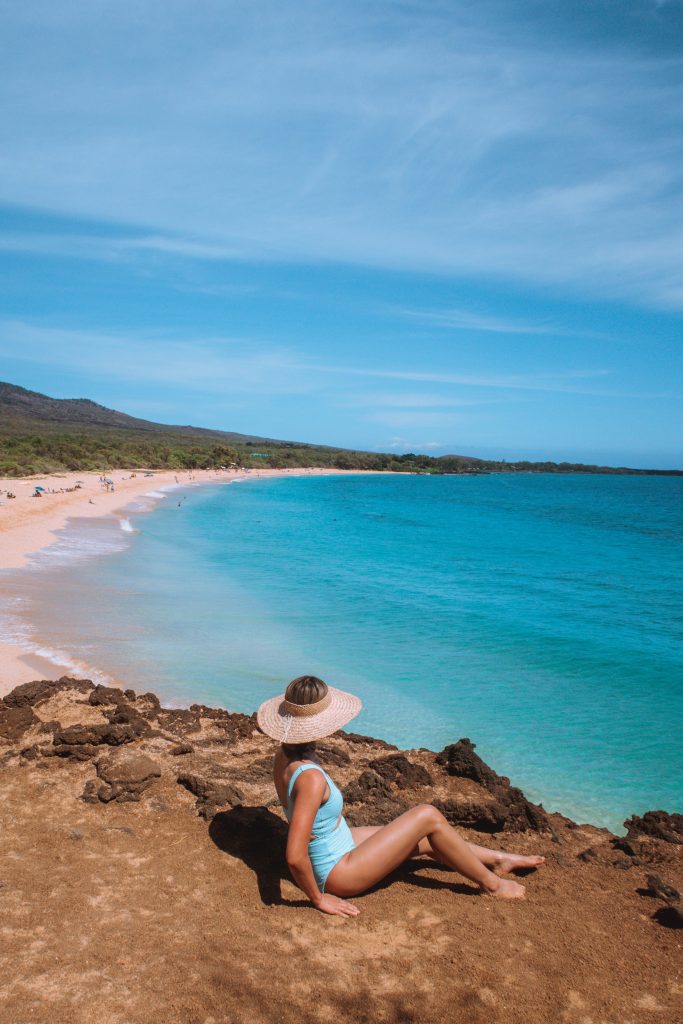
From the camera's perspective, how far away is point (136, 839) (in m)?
4.62

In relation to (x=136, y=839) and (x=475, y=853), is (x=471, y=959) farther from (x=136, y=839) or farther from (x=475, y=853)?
(x=136, y=839)

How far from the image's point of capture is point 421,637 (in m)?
14.3

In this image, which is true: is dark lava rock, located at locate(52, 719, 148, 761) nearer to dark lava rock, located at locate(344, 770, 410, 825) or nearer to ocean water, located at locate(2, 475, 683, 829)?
dark lava rock, located at locate(344, 770, 410, 825)

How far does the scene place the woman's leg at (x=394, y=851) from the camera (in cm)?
384

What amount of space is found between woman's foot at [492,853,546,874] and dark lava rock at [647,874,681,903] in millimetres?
693

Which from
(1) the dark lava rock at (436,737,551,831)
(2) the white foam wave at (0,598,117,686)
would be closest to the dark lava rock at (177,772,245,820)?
(1) the dark lava rock at (436,737,551,831)

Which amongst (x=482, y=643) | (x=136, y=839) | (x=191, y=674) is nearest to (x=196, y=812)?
(x=136, y=839)

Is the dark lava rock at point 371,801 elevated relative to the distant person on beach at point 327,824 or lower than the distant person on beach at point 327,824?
lower

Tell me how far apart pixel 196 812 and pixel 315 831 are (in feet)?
5.40

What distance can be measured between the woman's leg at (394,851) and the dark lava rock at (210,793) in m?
1.43

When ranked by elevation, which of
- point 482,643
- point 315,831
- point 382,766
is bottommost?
point 482,643

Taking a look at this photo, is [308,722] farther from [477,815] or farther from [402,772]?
[402,772]

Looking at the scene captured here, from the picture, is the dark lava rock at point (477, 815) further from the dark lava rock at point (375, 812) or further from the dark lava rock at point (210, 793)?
the dark lava rock at point (210, 793)

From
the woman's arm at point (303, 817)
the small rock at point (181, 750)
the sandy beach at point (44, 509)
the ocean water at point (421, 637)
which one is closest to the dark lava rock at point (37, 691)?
the sandy beach at point (44, 509)
